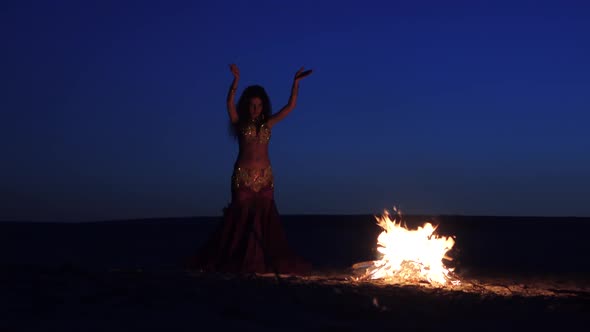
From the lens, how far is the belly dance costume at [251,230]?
912 cm

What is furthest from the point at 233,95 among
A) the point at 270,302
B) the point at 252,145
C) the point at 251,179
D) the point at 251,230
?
the point at 270,302

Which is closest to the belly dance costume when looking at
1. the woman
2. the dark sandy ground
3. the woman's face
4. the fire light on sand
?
the woman

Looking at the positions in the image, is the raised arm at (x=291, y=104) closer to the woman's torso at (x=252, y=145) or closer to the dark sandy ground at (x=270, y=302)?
the woman's torso at (x=252, y=145)

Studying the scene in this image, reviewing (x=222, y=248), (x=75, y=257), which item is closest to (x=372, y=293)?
(x=222, y=248)

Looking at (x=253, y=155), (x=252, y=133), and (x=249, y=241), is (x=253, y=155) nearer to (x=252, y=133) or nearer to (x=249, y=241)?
(x=252, y=133)

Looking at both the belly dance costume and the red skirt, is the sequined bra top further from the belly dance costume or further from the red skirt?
the red skirt

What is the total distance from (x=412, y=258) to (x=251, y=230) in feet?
6.32

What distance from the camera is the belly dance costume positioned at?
9117 mm

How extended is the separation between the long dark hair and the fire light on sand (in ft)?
6.43

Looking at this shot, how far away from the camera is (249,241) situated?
9078 millimetres

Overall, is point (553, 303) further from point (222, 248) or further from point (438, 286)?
point (222, 248)

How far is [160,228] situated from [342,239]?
6.18 m

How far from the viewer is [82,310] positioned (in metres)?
5.76

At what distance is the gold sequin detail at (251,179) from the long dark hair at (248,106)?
0.46 m
